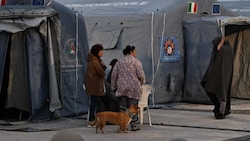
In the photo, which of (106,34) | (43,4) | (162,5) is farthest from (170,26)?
(43,4)

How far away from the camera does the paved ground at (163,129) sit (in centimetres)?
1066

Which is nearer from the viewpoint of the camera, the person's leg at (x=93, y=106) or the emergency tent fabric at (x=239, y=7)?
the person's leg at (x=93, y=106)

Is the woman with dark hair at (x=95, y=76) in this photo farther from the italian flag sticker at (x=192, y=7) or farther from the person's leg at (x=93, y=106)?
the italian flag sticker at (x=192, y=7)

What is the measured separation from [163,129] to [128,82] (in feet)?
3.87

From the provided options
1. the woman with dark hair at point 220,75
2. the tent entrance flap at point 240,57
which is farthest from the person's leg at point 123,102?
the tent entrance flap at point 240,57

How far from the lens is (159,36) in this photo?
52.1 ft

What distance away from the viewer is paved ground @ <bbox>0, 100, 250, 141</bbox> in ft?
35.0

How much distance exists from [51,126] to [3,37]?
1975 millimetres

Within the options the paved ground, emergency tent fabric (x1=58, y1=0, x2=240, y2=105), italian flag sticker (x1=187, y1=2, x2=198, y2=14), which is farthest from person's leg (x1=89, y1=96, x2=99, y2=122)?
italian flag sticker (x1=187, y1=2, x2=198, y2=14)

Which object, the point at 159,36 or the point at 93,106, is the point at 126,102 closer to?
the point at 93,106

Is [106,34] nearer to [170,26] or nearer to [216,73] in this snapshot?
[170,26]

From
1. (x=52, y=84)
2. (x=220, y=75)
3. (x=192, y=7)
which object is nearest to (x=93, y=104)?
(x=52, y=84)

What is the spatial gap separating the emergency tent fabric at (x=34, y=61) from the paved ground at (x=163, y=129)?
44cm

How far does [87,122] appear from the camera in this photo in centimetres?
1240
